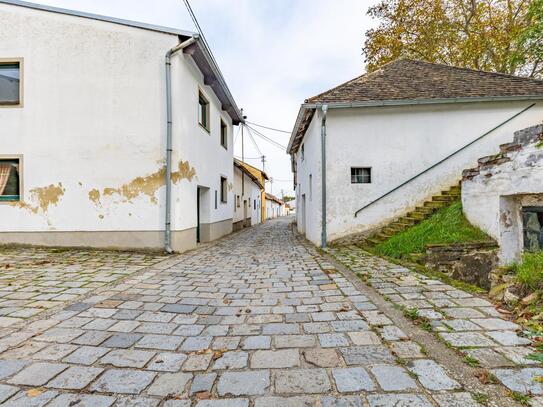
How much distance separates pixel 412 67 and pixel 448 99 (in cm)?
306

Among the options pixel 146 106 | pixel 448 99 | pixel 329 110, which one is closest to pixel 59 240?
pixel 146 106

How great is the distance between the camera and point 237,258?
22.0ft

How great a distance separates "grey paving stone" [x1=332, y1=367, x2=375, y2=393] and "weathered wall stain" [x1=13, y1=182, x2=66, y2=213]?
7.79 metres

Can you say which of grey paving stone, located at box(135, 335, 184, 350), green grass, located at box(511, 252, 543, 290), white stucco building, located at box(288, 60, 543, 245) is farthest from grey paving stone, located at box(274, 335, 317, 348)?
white stucco building, located at box(288, 60, 543, 245)

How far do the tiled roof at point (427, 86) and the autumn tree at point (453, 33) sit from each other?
15.6ft

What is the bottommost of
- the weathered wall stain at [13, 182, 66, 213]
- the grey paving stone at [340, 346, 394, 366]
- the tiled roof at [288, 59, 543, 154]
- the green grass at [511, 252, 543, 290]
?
the grey paving stone at [340, 346, 394, 366]

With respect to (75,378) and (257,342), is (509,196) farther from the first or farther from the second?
(75,378)

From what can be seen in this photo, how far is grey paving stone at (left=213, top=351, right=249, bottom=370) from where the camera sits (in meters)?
2.09

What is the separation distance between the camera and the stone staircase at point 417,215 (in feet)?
25.1

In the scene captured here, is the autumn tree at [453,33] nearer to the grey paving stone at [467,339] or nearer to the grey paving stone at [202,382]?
the grey paving stone at [467,339]

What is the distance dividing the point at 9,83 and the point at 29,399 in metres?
8.91

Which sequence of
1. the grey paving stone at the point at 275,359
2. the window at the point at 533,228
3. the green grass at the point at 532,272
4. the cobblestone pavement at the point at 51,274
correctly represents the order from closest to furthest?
1. the grey paving stone at the point at 275,359
2. the green grass at the point at 532,272
3. the cobblestone pavement at the point at 51,274
4. the window at the point at 533,228

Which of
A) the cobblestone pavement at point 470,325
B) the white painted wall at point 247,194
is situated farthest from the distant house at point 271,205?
the cobblestone pavement at point 470,325

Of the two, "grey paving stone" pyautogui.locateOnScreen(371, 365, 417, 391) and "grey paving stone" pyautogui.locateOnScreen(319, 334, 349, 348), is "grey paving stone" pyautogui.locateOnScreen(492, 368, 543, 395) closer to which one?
"grey paving stone" pyautogui.locateOnScreen(371, 365, 417, 391)
